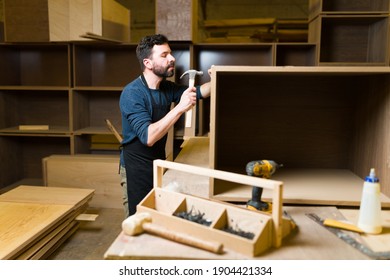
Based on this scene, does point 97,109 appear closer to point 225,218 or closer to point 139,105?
point 139,105

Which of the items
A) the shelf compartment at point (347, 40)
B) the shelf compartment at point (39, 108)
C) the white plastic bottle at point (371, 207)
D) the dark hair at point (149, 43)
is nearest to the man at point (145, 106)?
the dark hair at point (149, 43)

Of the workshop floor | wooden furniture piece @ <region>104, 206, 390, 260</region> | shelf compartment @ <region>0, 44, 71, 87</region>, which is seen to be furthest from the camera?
shelf compartment @ <region>0, 44, 71, 87</region>

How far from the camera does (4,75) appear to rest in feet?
12.7

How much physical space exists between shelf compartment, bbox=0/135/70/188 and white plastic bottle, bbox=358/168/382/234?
11.9 ft

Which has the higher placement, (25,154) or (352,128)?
(352,128)

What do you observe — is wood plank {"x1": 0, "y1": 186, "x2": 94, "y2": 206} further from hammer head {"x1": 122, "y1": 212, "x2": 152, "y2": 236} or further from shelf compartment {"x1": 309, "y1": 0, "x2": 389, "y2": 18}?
shelf compartment {"x1": 309, "y1": 0, "x2": 389, "y2": 18}

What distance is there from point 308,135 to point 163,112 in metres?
0.89

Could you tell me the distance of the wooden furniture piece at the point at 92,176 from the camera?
3.56 meters

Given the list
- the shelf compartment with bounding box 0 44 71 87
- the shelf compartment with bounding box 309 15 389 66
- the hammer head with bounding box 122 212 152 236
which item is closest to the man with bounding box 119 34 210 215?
the hammer head with bounding box 122 212 152 236

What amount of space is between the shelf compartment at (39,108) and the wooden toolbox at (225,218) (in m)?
3.32

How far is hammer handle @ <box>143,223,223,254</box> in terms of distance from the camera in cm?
84
